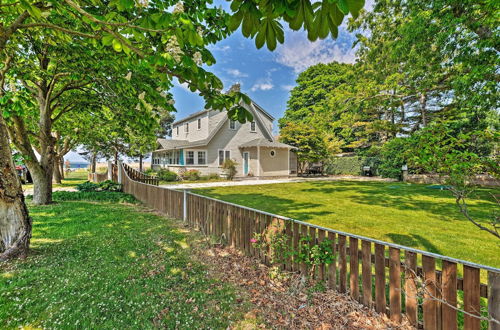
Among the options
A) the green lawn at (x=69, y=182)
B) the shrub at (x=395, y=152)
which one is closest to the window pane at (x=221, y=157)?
the green lawn at (x=69, y=182)

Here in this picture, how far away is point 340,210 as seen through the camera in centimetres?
750

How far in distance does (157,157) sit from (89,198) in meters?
18.2

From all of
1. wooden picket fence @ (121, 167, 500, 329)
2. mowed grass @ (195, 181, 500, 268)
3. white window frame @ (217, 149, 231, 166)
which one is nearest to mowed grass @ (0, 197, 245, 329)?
wooden picket fence @ (121, 167, 500, 329)

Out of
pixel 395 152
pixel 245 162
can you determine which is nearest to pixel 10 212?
pixel 395 152

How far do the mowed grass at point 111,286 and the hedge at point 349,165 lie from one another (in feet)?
75.6

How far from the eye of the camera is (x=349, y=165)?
25.0m

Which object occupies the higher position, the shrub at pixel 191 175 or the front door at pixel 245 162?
the front door at pixel 245 162

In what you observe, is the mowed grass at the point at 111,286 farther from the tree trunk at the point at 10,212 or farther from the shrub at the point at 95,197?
the shrub at the point at 95,197

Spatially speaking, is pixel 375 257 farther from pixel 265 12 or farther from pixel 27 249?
pixel 27 249

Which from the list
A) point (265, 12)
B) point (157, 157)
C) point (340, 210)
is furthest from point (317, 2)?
point (157, 157)

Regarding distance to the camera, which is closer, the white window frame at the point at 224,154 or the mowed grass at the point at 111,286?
the mowed grass at the point at 111,286

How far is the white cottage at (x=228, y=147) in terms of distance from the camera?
20078mm

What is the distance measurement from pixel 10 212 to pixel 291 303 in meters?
4.86

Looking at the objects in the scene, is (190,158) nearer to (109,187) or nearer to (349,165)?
(109,187)
